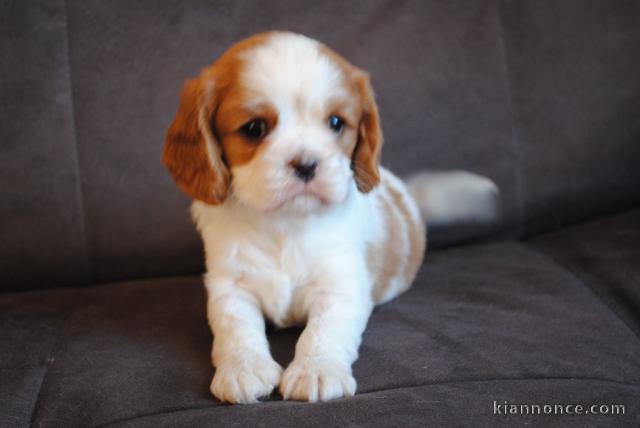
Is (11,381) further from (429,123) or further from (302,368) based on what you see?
(429,123)

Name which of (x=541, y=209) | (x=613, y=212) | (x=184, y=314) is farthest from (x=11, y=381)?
(x=613, y=212)

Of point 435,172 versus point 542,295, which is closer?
point 542,295

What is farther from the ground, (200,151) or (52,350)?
(200,151)

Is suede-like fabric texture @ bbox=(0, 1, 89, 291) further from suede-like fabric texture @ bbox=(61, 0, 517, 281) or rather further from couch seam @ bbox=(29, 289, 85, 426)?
couch seam @ bbox=(29, 289, 85, 426)

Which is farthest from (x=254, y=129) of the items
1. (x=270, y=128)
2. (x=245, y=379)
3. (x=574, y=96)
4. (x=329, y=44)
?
(x=574, y=96)

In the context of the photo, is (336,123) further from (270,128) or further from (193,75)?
(193,75)

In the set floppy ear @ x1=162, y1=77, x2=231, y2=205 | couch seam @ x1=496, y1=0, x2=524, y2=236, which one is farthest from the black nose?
couch seam @ x1=496, y1=0, x2=524, y2=236

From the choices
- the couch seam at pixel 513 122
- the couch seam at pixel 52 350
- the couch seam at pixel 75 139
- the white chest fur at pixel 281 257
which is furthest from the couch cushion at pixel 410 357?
the couch seam at pixel 513 122
